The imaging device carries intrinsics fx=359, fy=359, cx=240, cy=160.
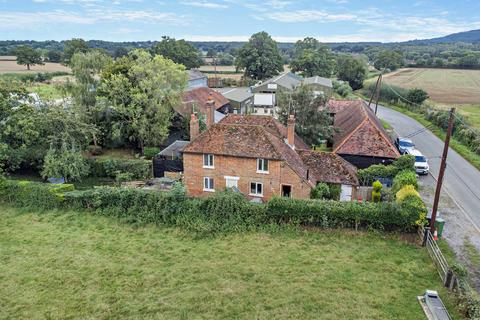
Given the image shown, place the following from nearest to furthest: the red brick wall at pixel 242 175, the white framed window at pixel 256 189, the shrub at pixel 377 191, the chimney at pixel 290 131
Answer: the red brick wall at pixel 242 175 → the white framed window at pixel 256 189 → the shrub at pixel 377 191 → the chimney at pixel 290 131

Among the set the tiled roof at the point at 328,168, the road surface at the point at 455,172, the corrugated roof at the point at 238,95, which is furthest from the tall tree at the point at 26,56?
the tiled roof at the point at 328,168

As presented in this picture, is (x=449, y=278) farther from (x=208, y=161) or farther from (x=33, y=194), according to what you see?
(x=33, y=194)

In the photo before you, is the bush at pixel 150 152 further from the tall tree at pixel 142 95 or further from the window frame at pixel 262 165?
the window frame at pixel 262 165

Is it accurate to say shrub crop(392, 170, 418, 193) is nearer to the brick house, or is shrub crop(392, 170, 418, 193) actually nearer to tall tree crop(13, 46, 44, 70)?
the brick house

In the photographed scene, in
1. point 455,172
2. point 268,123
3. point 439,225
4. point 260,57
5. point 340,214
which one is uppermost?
point 260,57

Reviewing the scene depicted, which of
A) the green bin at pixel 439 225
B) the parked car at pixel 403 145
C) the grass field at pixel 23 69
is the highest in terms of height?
the grass field at pixel 23 69

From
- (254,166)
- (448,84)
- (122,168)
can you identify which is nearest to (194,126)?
(254,166)
